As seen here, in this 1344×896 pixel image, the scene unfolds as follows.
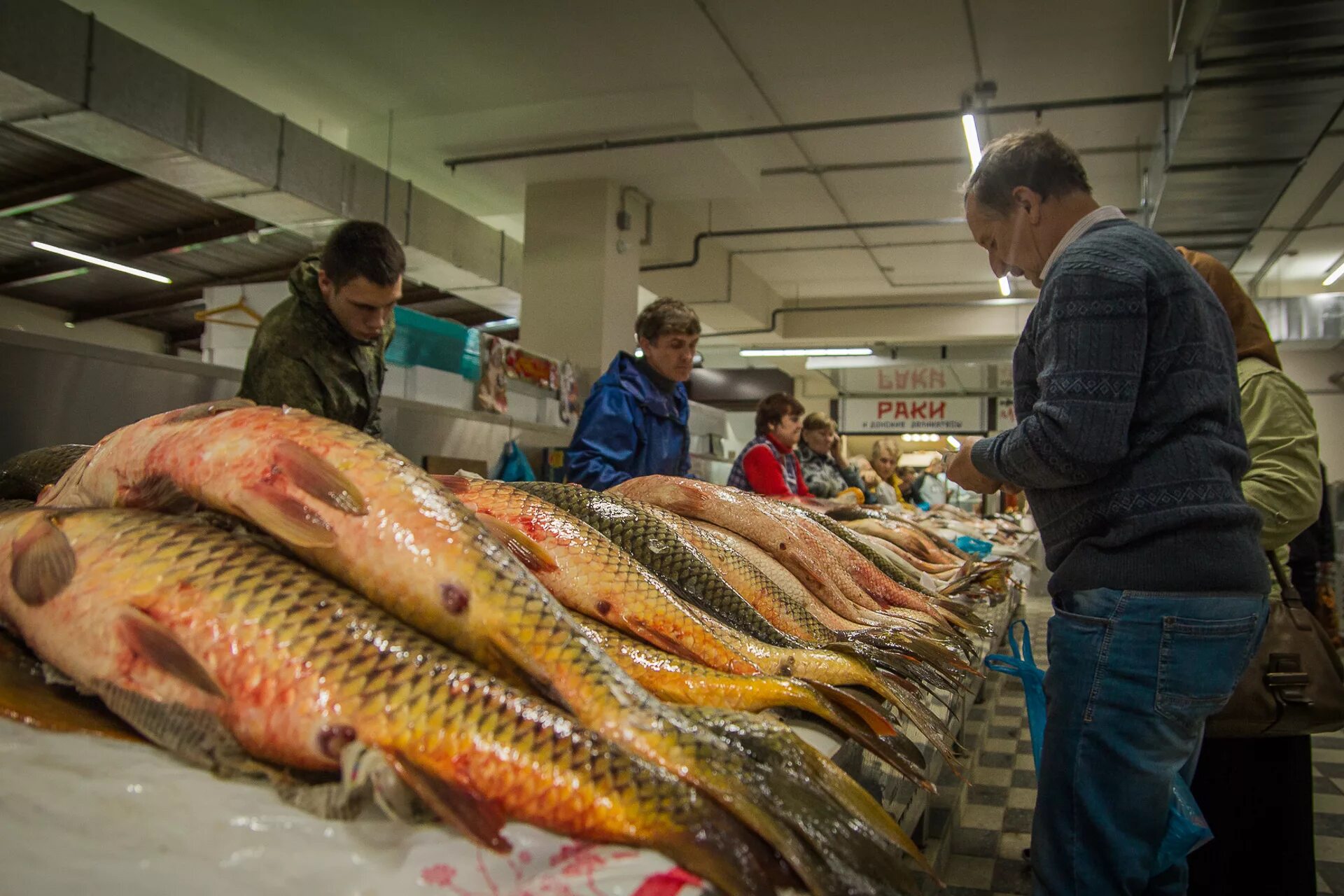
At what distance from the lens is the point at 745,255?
43.6ft

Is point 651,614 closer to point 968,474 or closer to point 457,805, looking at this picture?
point 457,805

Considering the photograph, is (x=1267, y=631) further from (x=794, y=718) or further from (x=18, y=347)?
(x=18, y=347)

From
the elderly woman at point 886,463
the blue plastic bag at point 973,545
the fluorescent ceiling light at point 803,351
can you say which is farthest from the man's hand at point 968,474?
the fluorescent ceiling light at point 803,351

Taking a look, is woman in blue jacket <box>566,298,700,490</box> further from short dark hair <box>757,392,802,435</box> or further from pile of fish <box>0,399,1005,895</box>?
short dark hair <box>757,392,802,435</box>

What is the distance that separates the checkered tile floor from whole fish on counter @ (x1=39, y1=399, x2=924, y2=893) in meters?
2.30

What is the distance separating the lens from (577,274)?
901 cm

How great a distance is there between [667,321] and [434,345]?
2.30 m

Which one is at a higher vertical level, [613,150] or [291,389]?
[613,150]

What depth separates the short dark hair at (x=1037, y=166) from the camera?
191 centimetres

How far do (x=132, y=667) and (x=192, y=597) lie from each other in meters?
0.09

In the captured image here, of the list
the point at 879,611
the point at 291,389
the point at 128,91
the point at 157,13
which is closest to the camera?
the point at 879,611

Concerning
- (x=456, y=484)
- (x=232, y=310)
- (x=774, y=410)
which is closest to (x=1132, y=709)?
(x=456, y=484)

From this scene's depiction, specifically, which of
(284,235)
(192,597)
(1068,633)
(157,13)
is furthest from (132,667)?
(284,235)

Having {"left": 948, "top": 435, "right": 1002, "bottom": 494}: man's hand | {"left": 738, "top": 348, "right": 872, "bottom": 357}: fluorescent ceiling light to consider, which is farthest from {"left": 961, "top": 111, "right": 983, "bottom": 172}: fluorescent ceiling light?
{"left": 738, "top": 348, "right": 872, "bottom": 357}: fluorescent ceiling light
